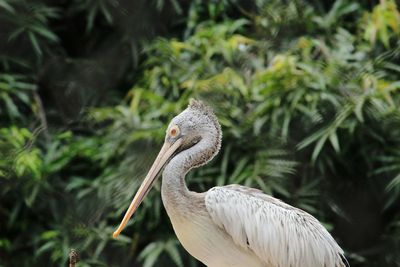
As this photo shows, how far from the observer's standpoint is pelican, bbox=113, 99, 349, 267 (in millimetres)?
2449

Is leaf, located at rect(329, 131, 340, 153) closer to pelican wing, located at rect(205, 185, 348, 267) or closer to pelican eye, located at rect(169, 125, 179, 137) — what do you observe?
pelican wing, located at rect(205, 185, 348, 267)

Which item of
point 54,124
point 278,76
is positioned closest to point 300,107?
point 278,76

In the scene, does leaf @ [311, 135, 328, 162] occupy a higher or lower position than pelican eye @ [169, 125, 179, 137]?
lower

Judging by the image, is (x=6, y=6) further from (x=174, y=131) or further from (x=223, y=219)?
(x=223, y=219)

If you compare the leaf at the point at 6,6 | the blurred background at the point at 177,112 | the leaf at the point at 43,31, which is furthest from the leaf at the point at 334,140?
the leaf at the point at 6,6

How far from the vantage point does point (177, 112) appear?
3.54 metres

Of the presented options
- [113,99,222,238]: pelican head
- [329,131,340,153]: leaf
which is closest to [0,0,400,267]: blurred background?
[329,131,340,153]: leaf

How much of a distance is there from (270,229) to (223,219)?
138 mm

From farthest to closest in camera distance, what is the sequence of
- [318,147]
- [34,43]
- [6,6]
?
[34,43]
[6,6]
[318,147]

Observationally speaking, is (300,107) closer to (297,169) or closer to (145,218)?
(297,169)

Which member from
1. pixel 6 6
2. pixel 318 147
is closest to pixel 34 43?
A: pixel 6 6

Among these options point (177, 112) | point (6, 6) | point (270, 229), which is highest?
point (6, 6)

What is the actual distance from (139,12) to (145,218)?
2.57ft

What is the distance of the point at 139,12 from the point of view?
11.9 ft
